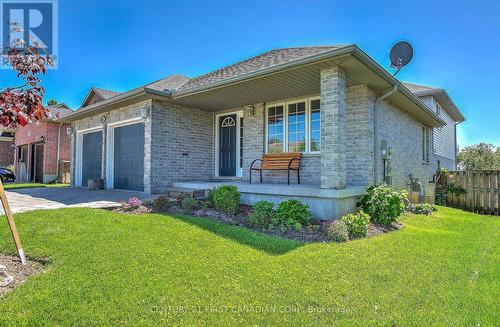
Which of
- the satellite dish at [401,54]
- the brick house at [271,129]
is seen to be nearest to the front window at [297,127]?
the brick house at [271,129]

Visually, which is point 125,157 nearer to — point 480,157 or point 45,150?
point 45,150

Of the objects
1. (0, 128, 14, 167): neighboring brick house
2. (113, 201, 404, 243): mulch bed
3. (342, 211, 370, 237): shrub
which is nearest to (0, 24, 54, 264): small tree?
(113, 201, 404, 243): mulch bed

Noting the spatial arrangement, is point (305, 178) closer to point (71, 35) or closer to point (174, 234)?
point (174, 234)

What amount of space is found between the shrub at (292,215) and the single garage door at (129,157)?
5.48 m

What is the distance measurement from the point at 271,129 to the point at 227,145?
1.86 meters

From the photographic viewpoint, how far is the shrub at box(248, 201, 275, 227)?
5602 millimetres

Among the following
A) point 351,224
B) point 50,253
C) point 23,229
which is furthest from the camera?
point 351,224

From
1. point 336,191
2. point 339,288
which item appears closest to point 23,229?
point 339,288

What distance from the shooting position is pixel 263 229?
5.44 m

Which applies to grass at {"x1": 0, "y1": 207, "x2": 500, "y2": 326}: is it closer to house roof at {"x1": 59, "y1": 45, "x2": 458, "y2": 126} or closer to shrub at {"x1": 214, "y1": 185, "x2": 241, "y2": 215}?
shrub at {"x1": 214, "y1": 185, "x2": 241, "y2": 215}

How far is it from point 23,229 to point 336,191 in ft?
17.5

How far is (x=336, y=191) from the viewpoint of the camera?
5.66m

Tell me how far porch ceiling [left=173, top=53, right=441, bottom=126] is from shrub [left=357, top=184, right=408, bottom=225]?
2539 mm

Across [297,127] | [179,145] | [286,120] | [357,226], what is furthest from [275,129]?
[357,226]
